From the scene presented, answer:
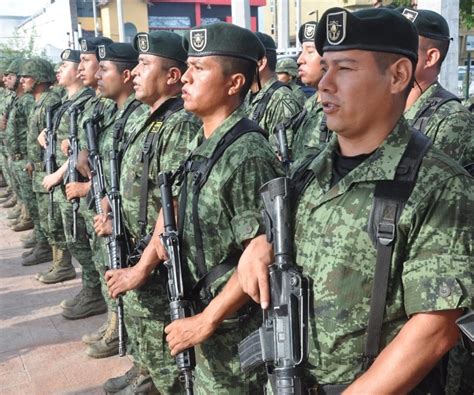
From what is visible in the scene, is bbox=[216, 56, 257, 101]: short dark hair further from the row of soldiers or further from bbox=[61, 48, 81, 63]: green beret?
bbox=[61, 48, 81, 63]: green beret

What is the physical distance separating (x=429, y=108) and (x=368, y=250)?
1605mm

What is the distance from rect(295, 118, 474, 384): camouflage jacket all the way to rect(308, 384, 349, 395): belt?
0.05 ft

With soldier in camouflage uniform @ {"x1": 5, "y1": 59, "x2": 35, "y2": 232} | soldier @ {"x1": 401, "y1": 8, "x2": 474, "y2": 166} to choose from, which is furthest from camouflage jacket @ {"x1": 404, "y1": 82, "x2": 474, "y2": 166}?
soldier in camouflage uniform @ {"x1": 5, "y1": 59, "x2": 35, "y2": 232}

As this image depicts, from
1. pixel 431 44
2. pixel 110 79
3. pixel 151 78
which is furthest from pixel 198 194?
pixel 110 79

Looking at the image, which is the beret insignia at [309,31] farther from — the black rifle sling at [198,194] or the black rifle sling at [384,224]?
the black rifle sling at [384,224]

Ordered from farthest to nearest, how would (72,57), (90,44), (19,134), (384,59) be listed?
1. (19,134)
2. (72,57)
3. (90,44)
4. (384,59)

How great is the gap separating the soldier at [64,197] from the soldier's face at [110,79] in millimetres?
1072

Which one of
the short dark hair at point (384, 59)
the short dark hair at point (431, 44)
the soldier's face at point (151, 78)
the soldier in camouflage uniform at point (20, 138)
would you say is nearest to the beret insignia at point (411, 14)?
the short dark hair at point (431, 44)

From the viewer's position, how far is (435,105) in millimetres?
2773

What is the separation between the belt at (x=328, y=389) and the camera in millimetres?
1529

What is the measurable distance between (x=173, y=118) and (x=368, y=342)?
5.99 feet

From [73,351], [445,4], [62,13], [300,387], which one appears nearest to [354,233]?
[300,387]

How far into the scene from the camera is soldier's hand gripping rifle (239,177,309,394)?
4.96 ft

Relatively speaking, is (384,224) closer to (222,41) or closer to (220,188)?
(220,188)
